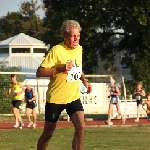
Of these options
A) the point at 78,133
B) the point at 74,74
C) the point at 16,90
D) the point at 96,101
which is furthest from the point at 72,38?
the point at 96,101

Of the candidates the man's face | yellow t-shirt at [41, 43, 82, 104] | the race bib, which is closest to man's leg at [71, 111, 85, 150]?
yellow t-shirt at [41, 43, 82, 104]

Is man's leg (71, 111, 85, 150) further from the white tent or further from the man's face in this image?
the white tent

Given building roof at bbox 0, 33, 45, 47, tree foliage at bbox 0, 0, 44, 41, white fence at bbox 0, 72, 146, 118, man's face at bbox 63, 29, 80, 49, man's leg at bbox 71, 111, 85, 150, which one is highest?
tree foliage at bbox 0, 0, 44, 41

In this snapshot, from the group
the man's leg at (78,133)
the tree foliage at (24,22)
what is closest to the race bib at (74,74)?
the man's leg at (78,133)

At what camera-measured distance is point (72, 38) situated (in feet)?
32.8

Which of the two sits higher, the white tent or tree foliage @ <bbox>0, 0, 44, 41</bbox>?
tree foliage @ <bbox>0, 0, 44, 41</bbox>

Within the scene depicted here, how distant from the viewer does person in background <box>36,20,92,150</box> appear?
1001 cm

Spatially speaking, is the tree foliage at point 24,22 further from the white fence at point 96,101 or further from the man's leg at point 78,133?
the man's leg at point 78,133

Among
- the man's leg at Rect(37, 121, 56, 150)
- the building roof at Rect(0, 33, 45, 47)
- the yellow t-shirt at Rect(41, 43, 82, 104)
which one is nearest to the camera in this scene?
the yellow t-shirt at Rect(41, 43, 82, 104)

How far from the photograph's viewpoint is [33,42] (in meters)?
63.8

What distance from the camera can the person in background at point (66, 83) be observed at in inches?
394

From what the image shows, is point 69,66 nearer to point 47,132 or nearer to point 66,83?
point 66,83

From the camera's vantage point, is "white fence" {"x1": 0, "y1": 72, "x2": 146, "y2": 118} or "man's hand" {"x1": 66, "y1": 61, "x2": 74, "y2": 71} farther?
"white fence" {"x1": 0, "y1": 72, "x2": 146, "y2": 118}

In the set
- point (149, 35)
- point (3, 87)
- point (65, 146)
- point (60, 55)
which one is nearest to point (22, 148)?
point (65, 146)
